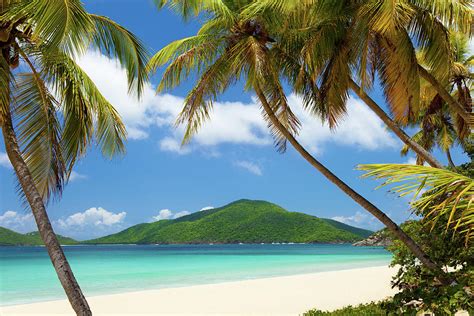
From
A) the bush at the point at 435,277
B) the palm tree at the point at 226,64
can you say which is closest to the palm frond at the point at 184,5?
the palm tree at the point at 226,64

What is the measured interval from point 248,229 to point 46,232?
9486 centimetres

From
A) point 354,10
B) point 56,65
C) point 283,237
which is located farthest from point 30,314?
point 283,237

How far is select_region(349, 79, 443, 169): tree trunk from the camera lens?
8805mm

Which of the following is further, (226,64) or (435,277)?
(226,64)

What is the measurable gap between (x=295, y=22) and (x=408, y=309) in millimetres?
5424

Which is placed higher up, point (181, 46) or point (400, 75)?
point (181, 46)

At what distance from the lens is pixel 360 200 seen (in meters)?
8.63

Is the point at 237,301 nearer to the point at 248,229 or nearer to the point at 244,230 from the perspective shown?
the point at 244,230

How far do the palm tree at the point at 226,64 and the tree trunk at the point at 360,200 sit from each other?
0.06ft

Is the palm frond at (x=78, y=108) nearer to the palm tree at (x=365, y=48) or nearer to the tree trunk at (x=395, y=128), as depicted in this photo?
the palm tree at (x=365, y=48)

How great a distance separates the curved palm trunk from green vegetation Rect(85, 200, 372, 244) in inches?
3594

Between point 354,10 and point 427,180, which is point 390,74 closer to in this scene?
point 354,10

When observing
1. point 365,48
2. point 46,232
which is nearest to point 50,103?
point 46,232

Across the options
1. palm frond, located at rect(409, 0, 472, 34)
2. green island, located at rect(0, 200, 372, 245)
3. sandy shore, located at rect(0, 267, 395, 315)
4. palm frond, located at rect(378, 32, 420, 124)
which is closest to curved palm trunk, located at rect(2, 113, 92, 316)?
palm frond, located at rect(378, 32, 420, 124)
